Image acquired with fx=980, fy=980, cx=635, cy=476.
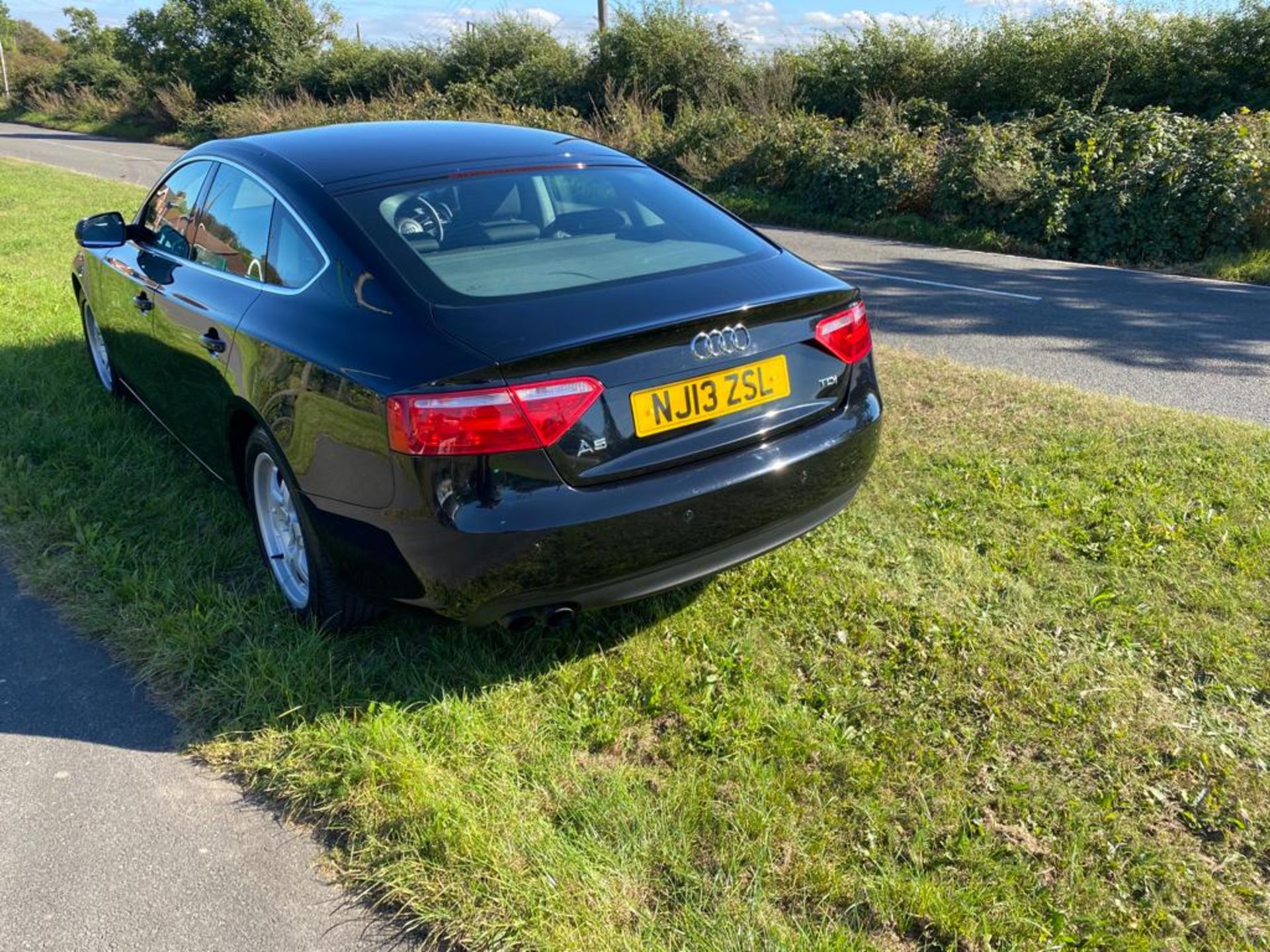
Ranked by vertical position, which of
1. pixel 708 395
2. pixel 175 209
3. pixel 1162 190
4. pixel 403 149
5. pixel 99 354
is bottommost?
pixel 99 354

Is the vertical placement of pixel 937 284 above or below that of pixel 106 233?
below

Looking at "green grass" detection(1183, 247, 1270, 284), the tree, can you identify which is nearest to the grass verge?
"green grass" detection(1183, 247, 1270, 284)

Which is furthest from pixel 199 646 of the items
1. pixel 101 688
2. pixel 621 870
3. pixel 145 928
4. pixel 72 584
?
pixel 621 870

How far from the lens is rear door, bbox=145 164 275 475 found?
3398 mm

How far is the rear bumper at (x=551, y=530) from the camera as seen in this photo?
2.53m

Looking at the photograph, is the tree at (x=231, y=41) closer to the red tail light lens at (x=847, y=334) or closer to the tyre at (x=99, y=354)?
the tyre at (x=99, y=354)

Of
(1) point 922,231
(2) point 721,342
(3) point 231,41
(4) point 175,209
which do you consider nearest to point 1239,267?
(1) point 922,231

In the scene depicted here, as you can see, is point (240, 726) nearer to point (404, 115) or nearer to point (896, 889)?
point (896, 889)

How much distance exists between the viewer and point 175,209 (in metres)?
4.32

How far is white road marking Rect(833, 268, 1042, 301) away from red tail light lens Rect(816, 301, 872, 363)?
6.50 metres

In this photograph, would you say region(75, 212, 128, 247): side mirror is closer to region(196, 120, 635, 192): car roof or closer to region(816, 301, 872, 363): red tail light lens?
region(196, 120, 635, 192): car roof

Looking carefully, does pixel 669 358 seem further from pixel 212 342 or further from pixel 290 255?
pixel 212 342

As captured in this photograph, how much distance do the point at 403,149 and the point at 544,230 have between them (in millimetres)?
624

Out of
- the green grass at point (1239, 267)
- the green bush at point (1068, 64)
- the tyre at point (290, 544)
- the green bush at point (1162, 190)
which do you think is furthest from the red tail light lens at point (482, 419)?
the green bush at point (1068, 64)
